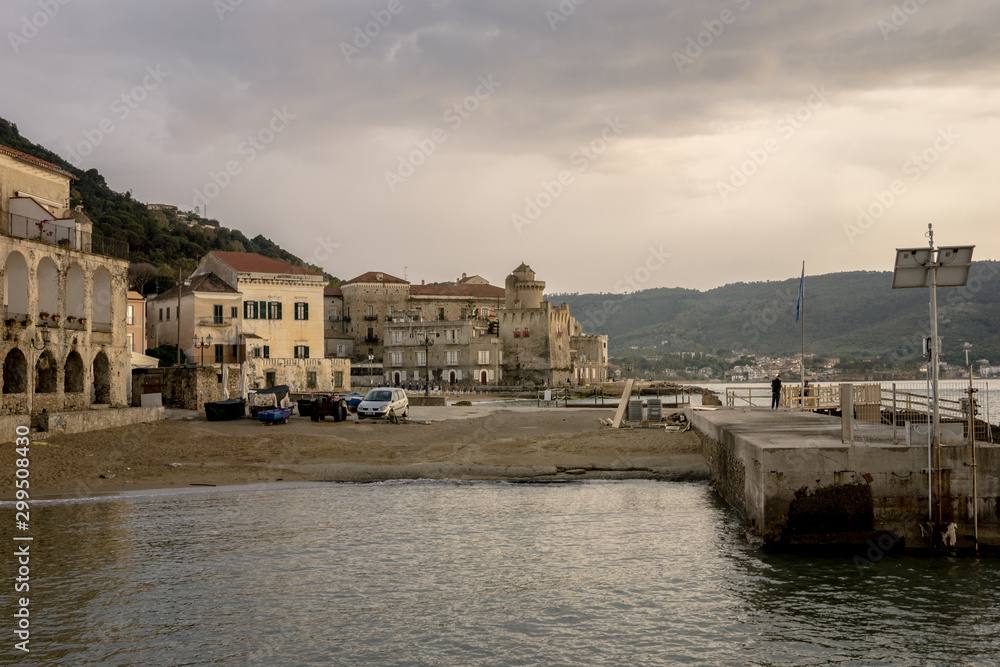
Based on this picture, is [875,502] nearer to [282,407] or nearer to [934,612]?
[934,612]

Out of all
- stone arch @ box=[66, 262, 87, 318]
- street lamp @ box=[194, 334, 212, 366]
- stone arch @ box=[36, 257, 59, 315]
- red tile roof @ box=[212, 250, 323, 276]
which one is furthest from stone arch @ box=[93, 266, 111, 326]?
red tile roof @ box=[212, 250, 323, 276]

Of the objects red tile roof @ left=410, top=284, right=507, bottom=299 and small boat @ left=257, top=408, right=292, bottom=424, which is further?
red tile roof @ left=410, top=284, right=507, bottom=299

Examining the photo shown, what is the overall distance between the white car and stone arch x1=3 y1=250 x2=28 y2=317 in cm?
1407

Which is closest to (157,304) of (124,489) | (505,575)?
(124,489)

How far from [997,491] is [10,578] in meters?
17.2

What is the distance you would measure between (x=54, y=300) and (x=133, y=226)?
7224cm

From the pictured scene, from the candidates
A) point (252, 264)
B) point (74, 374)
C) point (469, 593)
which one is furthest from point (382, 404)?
point (252, 264)

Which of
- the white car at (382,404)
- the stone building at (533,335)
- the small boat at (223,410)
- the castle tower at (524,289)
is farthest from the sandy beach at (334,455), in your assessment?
the castle tower at (524,289)

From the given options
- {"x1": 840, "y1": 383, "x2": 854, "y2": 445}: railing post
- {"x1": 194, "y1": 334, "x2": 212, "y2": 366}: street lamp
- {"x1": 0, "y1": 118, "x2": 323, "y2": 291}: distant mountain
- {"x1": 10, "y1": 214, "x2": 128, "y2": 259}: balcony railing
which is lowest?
{"x1": 840, "y1": 383, "x2": 854, "y2": 445}: railing post

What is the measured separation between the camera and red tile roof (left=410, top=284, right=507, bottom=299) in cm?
11331

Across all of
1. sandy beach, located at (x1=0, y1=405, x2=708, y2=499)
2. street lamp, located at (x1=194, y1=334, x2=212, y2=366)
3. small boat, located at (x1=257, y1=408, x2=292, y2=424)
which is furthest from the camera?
street lamp, located at (x1=194, y1=334, x2=212, y2=366)

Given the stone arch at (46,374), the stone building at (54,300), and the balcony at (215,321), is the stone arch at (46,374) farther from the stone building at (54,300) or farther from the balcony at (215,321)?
the balcony at (215,321)

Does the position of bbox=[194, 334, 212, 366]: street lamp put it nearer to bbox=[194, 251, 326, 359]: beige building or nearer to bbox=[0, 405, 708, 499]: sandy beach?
bbox=[194, 251, 326, 359]: beige building

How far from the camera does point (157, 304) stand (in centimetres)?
6644
